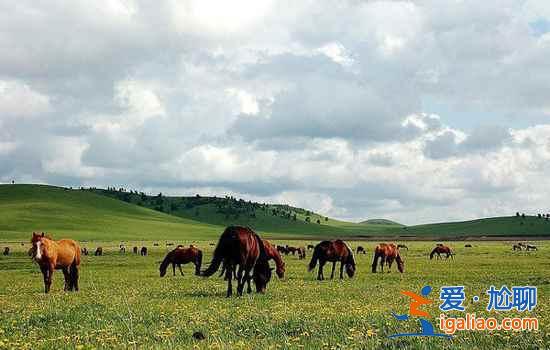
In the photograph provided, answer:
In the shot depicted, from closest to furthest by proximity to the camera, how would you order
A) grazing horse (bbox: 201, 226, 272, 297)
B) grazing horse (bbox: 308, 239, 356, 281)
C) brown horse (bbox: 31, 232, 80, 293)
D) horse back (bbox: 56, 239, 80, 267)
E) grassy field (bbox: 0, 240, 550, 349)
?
grassy field (bbox: 0, 240, 550, 349) → grazing horse (bbox: 201, 226, 272, 297) → brown horse (bbox: 31, 232, 80, 293) → horse back (bbox: 56, 239, 80, 267) → grazing horse (bbox: 308, 239, 356, 281)

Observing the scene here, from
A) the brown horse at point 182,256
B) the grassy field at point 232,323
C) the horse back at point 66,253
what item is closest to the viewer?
the grassy field at point 232,323

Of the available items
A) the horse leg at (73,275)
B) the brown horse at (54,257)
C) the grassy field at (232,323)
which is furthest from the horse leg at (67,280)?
the grassy field at (232,323)

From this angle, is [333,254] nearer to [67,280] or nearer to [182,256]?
[182,256]

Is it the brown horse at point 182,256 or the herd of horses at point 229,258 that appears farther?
the brown horse at point 182,256

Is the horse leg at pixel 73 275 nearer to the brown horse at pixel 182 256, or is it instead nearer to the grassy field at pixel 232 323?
the grassy field at pixel 232 323

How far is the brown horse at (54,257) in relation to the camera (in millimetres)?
26500

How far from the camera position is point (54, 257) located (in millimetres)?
27297

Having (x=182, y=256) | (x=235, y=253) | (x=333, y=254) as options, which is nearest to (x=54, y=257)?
(x=235, y=253)

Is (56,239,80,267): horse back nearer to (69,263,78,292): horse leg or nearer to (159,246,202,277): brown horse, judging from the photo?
(69,263,78,292): horse leg

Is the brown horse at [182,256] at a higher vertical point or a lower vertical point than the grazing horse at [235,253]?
lower

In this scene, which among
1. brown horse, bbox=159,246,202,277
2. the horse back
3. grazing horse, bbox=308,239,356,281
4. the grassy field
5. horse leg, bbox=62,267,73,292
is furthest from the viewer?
brown horse, bbox=159,246,202,277

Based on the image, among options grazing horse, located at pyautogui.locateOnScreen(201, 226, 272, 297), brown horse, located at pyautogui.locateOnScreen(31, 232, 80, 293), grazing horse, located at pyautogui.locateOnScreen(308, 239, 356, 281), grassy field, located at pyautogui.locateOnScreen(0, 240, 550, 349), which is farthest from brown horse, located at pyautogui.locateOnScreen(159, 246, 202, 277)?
grassy field, located at pyautogui.locateOnScreen(0, 240, 550, 349)

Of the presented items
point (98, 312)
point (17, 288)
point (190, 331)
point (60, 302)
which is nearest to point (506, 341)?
point (190, 331)

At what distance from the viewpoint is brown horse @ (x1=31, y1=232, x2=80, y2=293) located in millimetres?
26500
